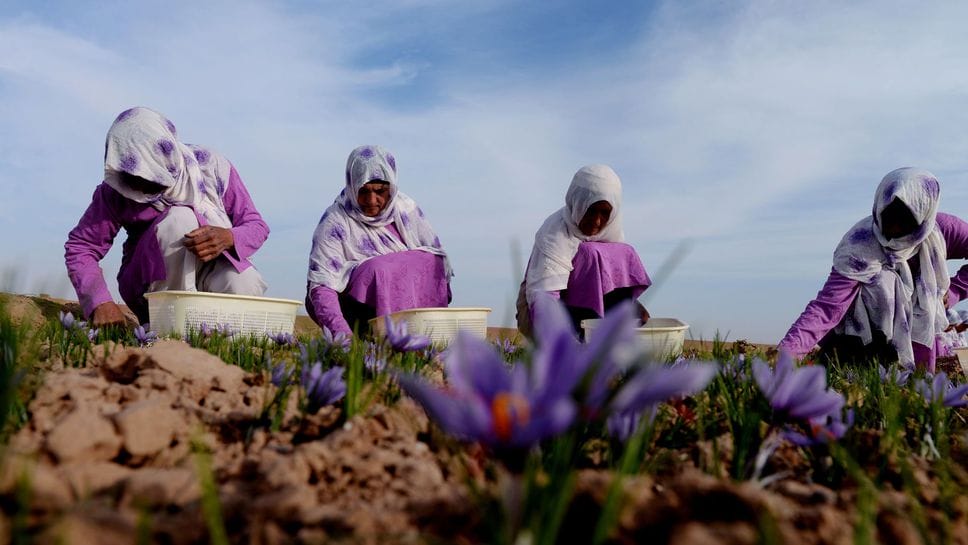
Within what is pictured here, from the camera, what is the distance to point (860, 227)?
18.5ft

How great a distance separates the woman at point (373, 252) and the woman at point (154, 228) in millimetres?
571

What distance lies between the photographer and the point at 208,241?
16.4 ft

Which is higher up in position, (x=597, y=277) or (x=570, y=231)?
(x=570, y=231)

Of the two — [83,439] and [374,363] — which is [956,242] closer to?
[374,363]

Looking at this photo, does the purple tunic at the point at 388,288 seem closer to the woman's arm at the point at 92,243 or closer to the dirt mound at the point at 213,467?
the woman's arm at the point at 92,243

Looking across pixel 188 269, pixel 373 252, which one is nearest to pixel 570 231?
pixel 373 252

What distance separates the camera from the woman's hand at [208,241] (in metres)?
4.94

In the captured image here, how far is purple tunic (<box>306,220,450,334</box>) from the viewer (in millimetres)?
5230

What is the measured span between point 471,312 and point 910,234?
11.5ft

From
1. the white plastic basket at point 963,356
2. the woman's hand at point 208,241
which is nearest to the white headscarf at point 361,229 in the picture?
the woman's hand at point 208,241

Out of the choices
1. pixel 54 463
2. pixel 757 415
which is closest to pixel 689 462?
pixel 757 415

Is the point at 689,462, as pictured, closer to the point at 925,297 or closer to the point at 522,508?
the point at 522,508

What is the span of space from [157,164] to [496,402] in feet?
16.2

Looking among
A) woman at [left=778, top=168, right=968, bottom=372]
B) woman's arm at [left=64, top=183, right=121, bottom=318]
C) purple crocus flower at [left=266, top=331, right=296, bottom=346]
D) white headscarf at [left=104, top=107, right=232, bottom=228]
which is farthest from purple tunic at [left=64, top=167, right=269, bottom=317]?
woman at [left=778, top=168, right=968, bottom=372]
